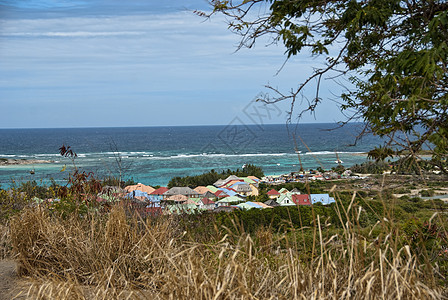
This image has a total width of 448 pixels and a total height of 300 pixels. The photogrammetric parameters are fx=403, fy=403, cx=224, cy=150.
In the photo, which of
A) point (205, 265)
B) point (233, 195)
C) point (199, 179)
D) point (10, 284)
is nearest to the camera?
point (205, 265)

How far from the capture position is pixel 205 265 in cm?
210

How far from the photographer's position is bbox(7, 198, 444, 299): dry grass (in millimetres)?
1675

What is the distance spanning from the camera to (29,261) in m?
3.01

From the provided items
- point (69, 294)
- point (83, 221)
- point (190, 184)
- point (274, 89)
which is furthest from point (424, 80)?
point (190, 184)

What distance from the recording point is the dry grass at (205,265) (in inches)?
66.0

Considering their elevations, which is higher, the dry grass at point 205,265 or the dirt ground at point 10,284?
the dry grass at point 205,265

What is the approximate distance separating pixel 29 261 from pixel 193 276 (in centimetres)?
186

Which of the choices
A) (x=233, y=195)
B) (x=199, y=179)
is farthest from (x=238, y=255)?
(x=199, y=179)

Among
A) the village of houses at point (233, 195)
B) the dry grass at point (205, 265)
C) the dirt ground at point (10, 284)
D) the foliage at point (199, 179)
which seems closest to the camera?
the dry grass at point (205, 265)

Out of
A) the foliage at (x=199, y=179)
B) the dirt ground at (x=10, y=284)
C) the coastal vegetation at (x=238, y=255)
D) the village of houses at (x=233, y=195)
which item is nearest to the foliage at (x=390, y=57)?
the coastal vegetation at (x=238, y=255)

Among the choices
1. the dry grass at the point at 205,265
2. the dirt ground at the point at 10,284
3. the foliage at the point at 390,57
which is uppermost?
the foliage at the point at 390,57

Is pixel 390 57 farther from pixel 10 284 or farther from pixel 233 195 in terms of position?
pixel 233 195

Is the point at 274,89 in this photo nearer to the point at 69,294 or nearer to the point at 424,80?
the point at 424,80

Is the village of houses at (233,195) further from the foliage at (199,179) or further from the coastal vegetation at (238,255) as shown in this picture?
the coastal vegetation at (238,255)
